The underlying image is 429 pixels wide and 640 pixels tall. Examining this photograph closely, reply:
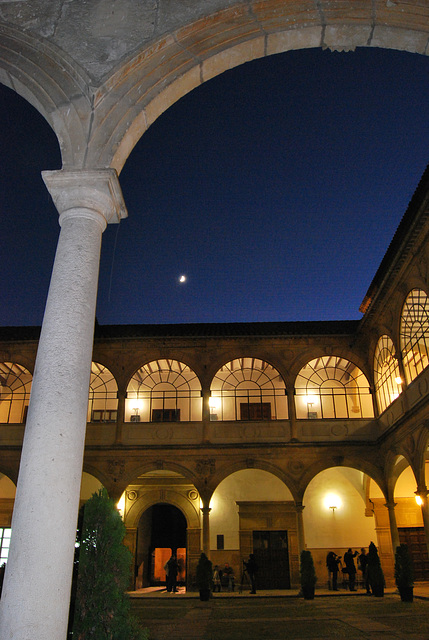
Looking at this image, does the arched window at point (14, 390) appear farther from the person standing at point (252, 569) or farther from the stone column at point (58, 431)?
the stone column at point (58, 431)

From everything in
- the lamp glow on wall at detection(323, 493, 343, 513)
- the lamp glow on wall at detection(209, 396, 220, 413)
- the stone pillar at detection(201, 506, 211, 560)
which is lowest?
the stone pillar at detection(201, 506, 211, 560)

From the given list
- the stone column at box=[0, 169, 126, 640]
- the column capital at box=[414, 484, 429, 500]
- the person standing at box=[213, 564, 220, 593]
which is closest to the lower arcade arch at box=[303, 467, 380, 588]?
the person standing at box=[213, 564, 220, 593]

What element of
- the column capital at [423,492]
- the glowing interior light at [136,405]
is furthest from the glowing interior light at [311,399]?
the glowing interior light at [136,405]

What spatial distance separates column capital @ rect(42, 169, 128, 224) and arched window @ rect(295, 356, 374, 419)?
14.2 meters

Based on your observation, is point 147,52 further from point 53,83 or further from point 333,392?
point 333,392

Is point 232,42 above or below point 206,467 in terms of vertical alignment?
above

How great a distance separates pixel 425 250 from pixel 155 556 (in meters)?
14.8

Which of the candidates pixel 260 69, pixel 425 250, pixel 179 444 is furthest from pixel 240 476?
pixel 260 69

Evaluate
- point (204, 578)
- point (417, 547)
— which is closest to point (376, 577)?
point (204, 578)

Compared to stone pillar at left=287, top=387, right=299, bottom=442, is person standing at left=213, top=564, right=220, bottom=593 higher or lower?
lower

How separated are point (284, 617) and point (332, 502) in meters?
8.80

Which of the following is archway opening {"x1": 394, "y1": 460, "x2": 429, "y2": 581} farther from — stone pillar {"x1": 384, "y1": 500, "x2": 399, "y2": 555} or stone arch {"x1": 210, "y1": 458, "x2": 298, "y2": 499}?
stone arch {"x1": 210, "y1": 458, "x2": 298, "y2": 499}

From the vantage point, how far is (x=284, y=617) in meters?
10.3

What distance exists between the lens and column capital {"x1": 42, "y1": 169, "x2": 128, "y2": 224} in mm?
4559
